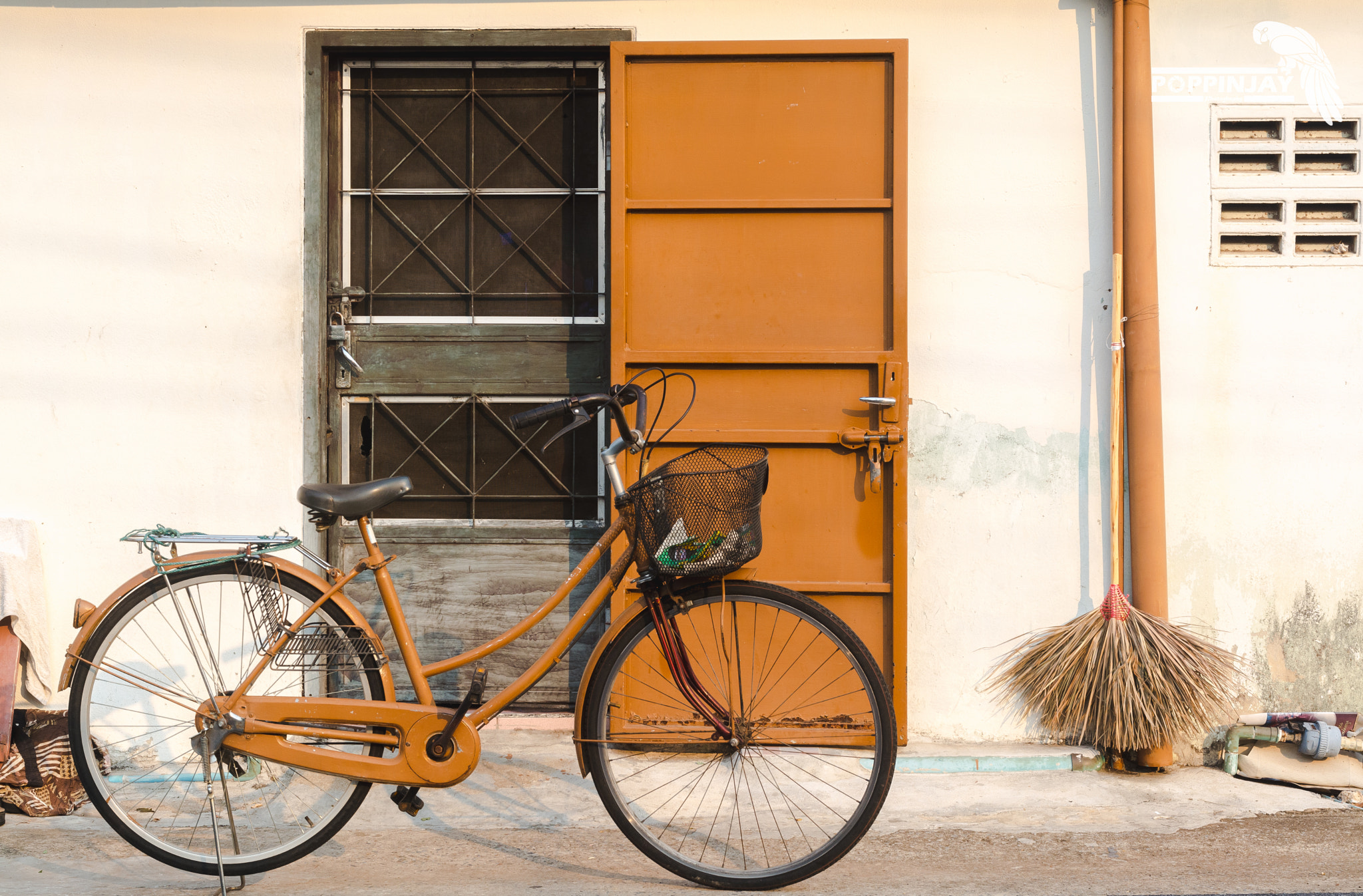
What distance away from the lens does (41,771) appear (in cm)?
319

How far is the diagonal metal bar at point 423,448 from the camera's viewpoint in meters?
3.65

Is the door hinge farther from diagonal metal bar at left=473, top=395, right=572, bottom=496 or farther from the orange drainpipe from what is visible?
the orange drainpipe

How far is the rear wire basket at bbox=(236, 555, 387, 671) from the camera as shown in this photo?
2494mm

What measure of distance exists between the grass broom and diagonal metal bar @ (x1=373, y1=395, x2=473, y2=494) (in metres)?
2.10

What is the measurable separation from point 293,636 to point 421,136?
2.03 metres

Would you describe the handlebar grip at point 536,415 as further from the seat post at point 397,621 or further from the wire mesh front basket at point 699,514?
the seat post at point 397,621

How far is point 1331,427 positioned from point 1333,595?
1.96 feet

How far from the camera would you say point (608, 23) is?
138 inches

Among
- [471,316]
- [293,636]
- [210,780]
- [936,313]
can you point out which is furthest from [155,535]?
[936,313]

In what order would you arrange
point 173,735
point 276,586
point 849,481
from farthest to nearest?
point 849,481, point 173,735, point 276,586

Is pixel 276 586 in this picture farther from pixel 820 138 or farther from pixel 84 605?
pixel 820 138

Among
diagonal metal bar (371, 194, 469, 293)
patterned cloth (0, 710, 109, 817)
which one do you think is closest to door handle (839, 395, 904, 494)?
diagonal metal bar (371, 194, 469, 293)

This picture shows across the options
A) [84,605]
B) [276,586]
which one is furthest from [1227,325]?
[84,605]

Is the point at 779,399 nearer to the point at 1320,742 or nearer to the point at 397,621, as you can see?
the point at 397,621
